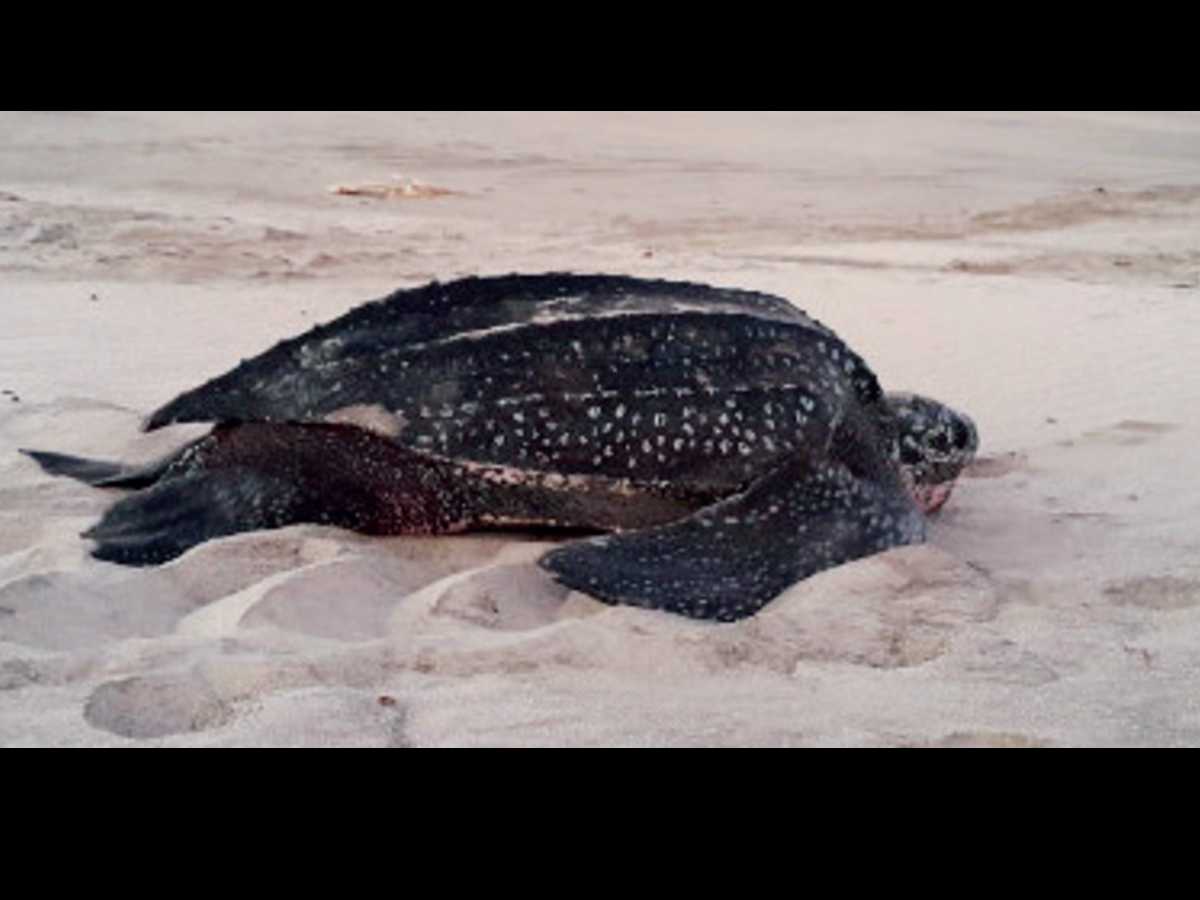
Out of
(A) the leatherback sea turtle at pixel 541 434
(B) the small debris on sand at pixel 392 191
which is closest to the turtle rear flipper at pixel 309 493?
(A) the leatherback sea turtle at pixel 541 434

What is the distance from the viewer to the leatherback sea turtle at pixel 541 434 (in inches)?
107

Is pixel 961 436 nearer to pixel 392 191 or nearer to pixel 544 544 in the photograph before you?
pixel 544 544

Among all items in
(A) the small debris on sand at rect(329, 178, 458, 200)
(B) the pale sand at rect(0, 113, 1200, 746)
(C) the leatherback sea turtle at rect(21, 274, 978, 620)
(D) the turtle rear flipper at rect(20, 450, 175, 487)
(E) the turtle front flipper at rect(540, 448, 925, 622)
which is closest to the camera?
(B) the pale sand at rect(0, 113, 1200, 746)

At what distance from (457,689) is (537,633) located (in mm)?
236

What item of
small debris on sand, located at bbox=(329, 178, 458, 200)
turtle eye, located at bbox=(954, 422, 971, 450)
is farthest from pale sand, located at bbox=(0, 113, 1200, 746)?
turtle eye, located at bbox=(954, 422, 971, 450)

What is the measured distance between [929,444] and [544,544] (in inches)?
34.2

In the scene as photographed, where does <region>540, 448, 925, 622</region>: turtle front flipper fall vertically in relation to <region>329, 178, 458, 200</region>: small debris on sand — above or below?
above

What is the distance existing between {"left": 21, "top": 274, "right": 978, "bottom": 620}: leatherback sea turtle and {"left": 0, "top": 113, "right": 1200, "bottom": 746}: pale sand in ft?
0.34

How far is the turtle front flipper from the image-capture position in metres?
2.42

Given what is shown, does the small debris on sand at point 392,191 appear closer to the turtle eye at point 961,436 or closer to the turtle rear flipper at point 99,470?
the turtle rear flipper at point 99,470

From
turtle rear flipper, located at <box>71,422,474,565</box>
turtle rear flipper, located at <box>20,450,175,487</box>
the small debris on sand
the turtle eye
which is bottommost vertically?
turtle rear flipper, located at <box>20,450,175,487</box>

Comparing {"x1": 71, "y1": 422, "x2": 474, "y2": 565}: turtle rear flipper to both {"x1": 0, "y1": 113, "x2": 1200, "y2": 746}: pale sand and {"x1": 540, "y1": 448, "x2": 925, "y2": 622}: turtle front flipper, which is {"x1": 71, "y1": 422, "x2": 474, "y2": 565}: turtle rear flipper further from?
{"x1": 540, "y1": 448, "x2": 925, "y2": 622}: turtle front flipper

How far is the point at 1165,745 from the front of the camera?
188 centimetres

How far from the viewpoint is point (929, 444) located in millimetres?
3014
